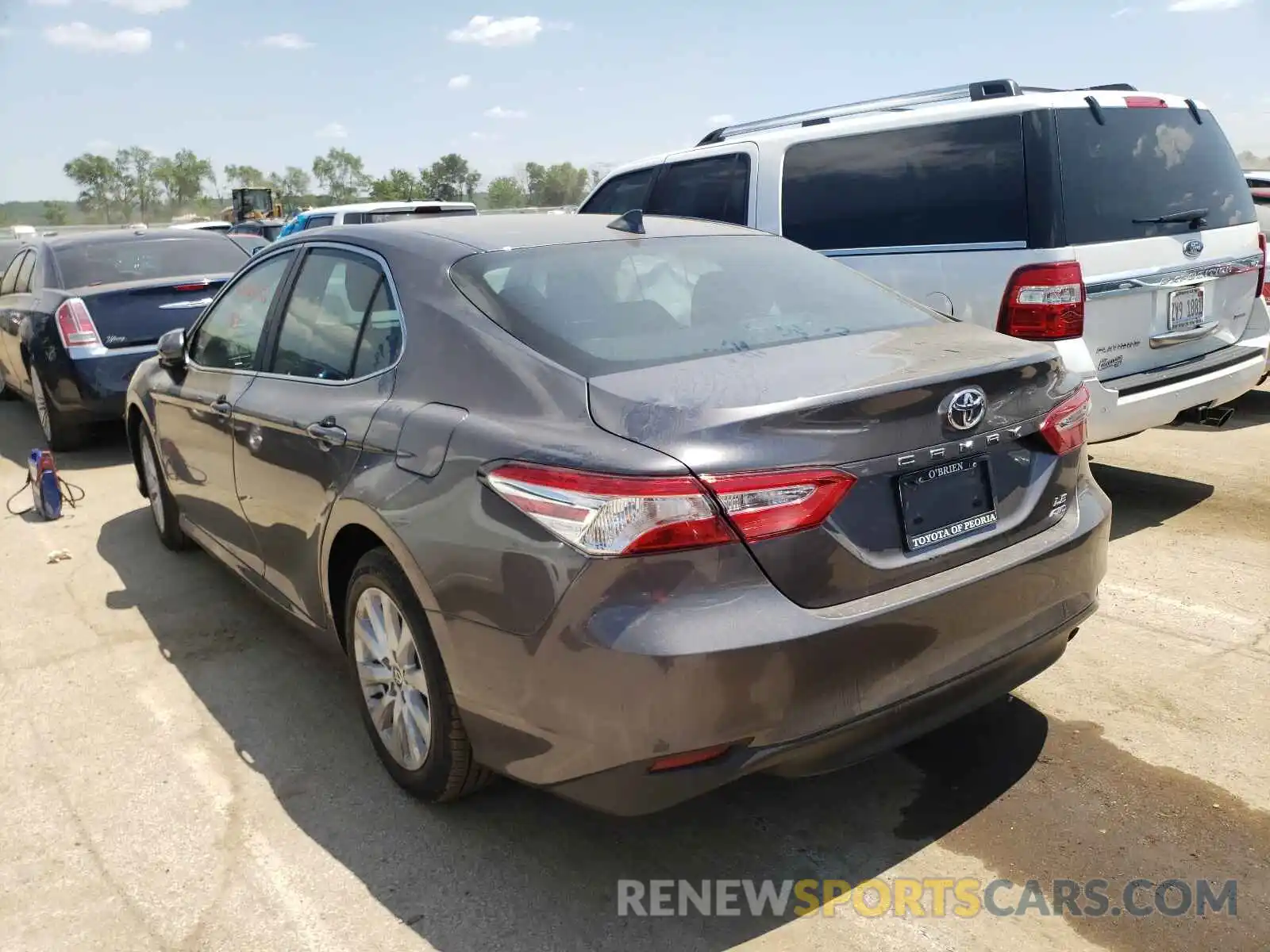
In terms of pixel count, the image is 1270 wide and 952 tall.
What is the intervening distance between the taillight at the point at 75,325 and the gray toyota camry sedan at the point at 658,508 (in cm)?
495

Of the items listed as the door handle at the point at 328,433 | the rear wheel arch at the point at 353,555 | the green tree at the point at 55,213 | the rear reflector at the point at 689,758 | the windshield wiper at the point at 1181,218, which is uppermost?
the green tree at the point at 55,213

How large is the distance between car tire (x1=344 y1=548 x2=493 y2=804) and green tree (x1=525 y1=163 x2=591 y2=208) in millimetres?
44500

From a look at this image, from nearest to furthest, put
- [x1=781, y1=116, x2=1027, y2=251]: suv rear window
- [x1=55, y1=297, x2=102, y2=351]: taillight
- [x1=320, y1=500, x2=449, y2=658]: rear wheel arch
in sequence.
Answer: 1. [x1=320, y1=500, x2=449, y2=658]: rear wheel arch
2. [x1=781, y1=116, x2=1027, y2=251]: suv rear window
3. [x1=55, y1=297, x2=102, y2=351]: taillight

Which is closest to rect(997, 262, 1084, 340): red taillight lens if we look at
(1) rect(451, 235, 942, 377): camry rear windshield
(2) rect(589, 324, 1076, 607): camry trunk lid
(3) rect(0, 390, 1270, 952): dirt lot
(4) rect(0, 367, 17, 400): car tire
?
(3) rect(0, 390, 1270, 952): dirt lot

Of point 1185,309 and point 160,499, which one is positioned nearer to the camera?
point 1185,309

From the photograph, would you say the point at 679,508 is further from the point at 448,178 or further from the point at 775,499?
the point at 448,178

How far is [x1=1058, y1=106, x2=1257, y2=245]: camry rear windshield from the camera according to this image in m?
4.79

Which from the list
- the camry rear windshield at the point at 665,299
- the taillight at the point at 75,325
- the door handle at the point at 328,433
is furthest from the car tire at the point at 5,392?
the camry rear windshield at the point at 665,299

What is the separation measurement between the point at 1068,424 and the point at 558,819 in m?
1.83

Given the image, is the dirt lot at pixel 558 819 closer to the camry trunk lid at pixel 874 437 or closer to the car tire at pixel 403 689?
the car tire at pixel 403 689

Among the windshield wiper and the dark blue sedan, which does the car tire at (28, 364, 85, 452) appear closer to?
the dark blue sedan

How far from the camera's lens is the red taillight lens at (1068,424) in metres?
2.91

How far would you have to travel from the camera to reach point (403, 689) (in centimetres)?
308

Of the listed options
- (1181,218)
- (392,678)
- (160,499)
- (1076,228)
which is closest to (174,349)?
(160,499)
